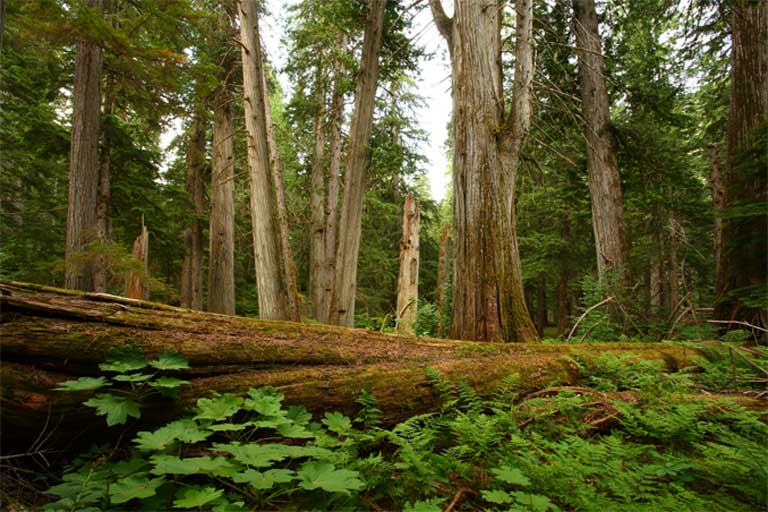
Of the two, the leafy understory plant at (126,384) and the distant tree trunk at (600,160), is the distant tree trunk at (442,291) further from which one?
the leafy understory plant at (126,384)

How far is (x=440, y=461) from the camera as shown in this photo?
1.98 m

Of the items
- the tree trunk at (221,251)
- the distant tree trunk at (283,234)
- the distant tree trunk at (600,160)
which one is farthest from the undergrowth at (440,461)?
the tree trunk at (221,251)

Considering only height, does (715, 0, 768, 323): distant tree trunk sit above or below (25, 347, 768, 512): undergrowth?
above

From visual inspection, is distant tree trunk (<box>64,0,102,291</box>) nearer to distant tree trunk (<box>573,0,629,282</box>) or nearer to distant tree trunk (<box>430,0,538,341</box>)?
distant tree trunk (<box>430,0,538,341</box>)

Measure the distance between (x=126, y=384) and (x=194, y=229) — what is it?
12.2 m

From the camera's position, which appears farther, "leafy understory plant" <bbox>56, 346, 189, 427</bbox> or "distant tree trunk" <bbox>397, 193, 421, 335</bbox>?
"distant tree trunk" <bbox>397, 193, 421, 335</bbox>

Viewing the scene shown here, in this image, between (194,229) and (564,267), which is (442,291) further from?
(194,229)

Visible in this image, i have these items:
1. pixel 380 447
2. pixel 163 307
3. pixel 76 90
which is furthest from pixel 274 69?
pixel 380 447

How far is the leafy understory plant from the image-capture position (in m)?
1.75

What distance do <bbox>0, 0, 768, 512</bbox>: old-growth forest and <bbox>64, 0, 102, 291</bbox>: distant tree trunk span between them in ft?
0.17

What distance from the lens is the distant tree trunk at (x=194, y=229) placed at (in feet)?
41.1

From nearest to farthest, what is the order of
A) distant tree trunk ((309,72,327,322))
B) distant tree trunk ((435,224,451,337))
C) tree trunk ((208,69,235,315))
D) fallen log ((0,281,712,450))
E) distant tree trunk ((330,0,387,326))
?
fallen log ((0,281,712,450))
distant tree trunk ((435,224,451,337))
distant tree trunk ((330,0,387,326))
tree trunk ((208,69,235,315))
distant tree trunk ((309,72,327,322))

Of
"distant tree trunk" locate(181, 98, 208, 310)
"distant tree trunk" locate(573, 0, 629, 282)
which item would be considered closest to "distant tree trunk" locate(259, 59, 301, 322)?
"distant tree trunk" locate(181, 98, 208, 310)

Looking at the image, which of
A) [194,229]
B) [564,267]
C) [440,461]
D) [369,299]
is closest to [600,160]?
[564,267]
